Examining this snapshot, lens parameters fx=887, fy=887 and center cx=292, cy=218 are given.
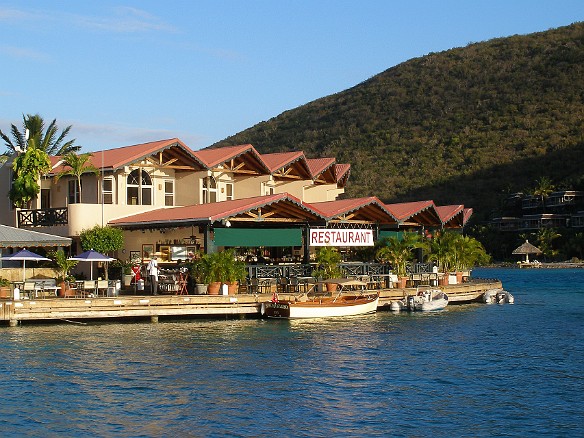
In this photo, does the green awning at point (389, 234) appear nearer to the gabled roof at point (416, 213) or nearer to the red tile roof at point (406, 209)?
the gabled roof at point (416, 213)

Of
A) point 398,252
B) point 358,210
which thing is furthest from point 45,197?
point 398,252

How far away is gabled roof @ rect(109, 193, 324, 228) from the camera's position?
42531 mm

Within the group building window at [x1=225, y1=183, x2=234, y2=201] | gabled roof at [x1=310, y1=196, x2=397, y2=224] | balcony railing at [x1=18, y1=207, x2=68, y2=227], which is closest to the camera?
balcony railing at [x1=18, y1=207, x2=68, y2=227]

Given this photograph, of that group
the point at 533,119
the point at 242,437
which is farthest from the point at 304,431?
the point at 533,119

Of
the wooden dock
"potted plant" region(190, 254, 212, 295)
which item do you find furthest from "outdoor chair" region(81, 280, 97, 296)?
"potted plant" region(190, 254, 212, 295)

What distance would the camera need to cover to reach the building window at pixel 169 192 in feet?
170

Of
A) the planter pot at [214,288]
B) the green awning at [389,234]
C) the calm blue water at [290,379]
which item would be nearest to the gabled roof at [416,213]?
the green awning at [389,234]

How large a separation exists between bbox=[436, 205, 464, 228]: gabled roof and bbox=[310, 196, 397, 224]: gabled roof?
24.4 feet

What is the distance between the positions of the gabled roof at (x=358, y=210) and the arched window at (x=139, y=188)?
30.8ft

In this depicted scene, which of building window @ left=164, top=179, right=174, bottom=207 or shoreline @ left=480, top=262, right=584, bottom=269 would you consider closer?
building window @ left=164, top=179, right=174, bottom=207

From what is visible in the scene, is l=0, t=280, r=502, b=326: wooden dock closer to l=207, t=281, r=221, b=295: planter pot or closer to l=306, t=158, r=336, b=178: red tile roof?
l=207, t=281, r=221, b=295: planter pot

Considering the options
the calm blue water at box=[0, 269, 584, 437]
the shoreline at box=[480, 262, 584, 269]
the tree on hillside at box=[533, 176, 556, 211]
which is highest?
the tree on hillside at box=[533, 176, 556, 211]

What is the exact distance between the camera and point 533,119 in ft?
534

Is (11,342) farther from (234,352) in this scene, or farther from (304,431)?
(304,431)
